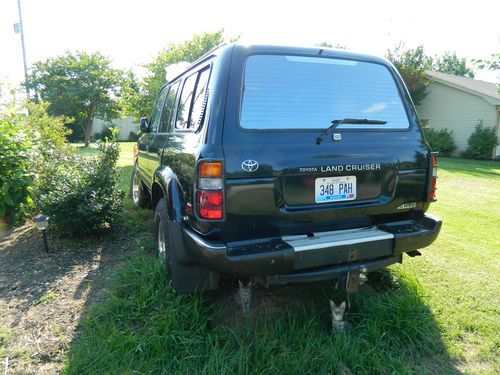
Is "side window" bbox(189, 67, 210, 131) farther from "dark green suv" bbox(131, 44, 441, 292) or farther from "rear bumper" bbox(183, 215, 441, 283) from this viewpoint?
"rear bumper" bbox(183, 215, 441, 283)

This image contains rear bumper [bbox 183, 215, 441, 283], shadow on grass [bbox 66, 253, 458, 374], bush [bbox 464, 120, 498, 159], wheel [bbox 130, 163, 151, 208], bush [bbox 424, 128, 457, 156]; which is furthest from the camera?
bush [bbox 424, 128, 457, 156]

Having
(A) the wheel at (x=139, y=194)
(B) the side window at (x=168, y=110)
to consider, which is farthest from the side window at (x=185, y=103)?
(A) the wheel at (x=139, y=194)

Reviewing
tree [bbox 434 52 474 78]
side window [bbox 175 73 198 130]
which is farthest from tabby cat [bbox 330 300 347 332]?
tree [bbox 434 52 474 78]

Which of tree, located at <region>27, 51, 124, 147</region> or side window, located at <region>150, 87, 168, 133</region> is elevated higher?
tree, located at <region>27, 51, 124, 147</region>

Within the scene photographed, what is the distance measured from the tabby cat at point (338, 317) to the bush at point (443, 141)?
16.6 metres

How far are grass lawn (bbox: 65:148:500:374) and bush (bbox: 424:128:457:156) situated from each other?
15.4 m

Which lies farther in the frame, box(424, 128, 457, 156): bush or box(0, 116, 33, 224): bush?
box(424, 128, 457, 156): bush

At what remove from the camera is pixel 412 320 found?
2.56m

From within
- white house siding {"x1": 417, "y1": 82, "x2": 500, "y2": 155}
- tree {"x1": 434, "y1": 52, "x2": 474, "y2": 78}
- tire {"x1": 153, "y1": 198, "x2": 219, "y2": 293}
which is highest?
tree {"x1": 434, "y1": 52, "x2": 474, "y2": 78}

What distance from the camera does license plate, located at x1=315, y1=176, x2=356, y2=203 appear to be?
92.7 inches

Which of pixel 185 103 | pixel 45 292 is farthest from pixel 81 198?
pixel 185 103

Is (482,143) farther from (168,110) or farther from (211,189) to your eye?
(211,189)

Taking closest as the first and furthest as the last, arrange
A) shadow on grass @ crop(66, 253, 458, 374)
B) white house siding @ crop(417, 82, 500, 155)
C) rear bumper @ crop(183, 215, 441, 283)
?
rear bumper @ crop(183, 215, 441, 283) < shadow on grass @ crop(66, 253, 458, 374) < white house siding @ crop(417, 82, 500, 155)

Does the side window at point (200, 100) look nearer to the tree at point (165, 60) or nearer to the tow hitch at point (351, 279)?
the tow hitch at point (351, 279)
